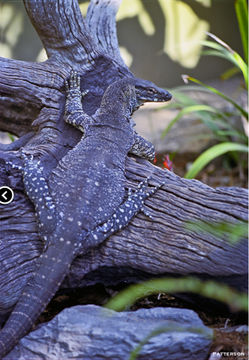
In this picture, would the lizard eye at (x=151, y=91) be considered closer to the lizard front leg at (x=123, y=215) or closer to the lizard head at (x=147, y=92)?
the lizard head at (x=147, y=92)

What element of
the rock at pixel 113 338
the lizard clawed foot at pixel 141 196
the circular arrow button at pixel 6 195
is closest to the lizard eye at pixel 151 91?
the lizard clawed foot at pixel 141 196

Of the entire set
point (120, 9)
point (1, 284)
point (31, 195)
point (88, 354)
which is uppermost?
point (120, 9)

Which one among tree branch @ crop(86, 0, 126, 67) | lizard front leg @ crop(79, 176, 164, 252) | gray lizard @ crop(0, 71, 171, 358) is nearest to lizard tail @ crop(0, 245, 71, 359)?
gray lizard @ crop(0, 71, 171, 358)

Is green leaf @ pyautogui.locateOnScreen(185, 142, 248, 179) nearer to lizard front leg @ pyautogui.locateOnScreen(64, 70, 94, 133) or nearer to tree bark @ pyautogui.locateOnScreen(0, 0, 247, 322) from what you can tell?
tree bark @ pyautogui.locateOnScreen(0, 0, 247, 322)

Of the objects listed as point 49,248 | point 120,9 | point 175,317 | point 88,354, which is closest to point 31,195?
point 49,248

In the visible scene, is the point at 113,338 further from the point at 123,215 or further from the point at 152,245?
the point at 123,215

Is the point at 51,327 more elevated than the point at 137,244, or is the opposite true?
the point at 137,244

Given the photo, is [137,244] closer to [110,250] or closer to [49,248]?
[110,250]
